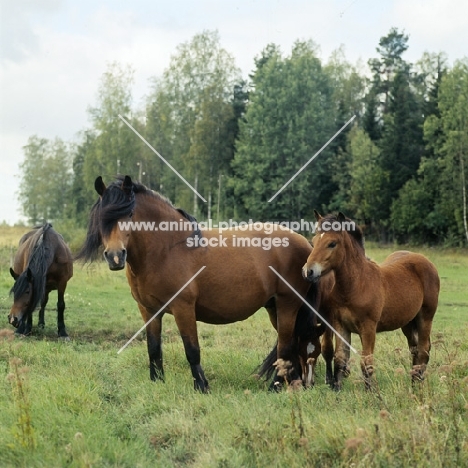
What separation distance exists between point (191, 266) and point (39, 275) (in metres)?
4.70

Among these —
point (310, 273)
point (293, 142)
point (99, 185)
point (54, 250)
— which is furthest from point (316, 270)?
point (293, 142)

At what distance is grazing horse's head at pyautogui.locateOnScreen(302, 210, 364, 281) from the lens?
591cm

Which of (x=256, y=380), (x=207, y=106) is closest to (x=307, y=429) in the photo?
(x=256, y=380)

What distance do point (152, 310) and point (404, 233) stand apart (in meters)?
32.3

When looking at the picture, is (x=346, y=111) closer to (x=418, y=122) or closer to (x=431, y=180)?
(x=418, y=122)

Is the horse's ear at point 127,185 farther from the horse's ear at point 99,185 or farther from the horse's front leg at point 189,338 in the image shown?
the horse's front leg at point 189,338

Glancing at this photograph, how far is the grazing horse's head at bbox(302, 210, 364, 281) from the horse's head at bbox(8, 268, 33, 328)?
5.66 m

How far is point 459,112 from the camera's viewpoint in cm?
3170

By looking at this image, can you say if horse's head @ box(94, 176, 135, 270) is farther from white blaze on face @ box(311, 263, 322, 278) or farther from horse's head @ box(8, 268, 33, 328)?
horse's head @ box(8, 268, 33, 328)

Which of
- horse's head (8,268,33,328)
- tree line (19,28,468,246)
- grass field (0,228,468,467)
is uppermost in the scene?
tree line (19,28,468,246)

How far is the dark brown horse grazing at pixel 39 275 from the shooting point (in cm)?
968

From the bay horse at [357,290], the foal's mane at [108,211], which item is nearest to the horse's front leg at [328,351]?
the bay horse at [357,290]

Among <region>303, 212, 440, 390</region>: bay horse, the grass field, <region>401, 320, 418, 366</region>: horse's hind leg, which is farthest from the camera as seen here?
<region>401, 320, 418, 366</region>: horse's hind leg

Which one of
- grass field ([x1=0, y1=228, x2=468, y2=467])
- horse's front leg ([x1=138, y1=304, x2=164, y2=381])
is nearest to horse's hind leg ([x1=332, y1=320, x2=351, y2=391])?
grass field ([x1=0, y1=228, x2=468, y2=467])
